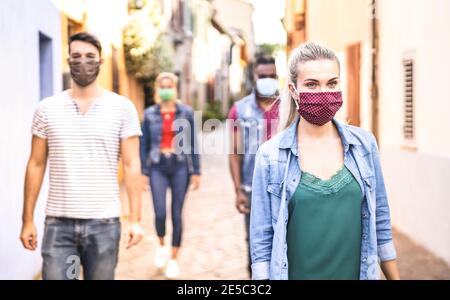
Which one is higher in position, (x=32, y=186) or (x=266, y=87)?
(x=266, y=87)

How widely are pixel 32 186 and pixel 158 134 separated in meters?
2.23

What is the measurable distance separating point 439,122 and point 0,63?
3.28 meters

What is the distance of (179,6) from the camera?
25.8m

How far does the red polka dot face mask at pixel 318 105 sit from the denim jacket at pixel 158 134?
3.08 metres

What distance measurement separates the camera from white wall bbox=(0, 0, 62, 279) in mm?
4504

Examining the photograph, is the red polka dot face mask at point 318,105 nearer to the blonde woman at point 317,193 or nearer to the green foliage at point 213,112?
the blonde woman at point 317,193

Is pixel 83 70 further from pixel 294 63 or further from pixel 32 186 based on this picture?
pixel 294 63

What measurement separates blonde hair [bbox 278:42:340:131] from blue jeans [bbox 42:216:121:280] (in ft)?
3.64

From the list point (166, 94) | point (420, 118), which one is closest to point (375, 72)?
point (420, 118)

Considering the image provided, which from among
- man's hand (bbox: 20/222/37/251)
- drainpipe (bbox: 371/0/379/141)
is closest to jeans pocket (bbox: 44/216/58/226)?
man's hand (bbox: 20/222/37/251)

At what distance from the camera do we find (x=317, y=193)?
256 centimetres

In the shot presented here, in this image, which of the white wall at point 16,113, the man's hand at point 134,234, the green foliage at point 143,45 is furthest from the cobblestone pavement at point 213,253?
the man's hand at point 134,234
